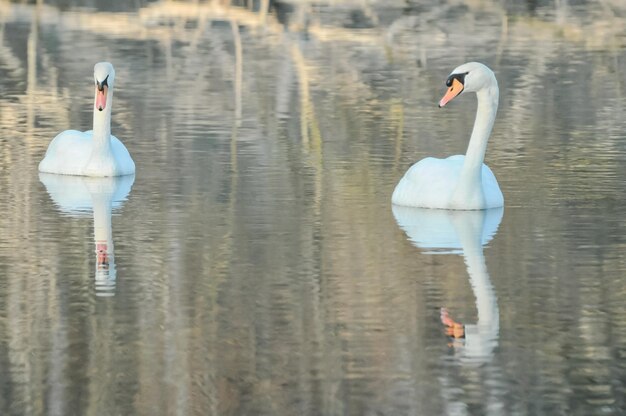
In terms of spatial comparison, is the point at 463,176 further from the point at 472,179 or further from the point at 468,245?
the point at 468,245

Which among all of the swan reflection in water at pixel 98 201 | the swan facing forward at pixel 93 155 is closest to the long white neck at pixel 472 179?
the swan reflection in water at pixel 98 201

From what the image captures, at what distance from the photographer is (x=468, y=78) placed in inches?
573

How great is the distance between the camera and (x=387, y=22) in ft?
116

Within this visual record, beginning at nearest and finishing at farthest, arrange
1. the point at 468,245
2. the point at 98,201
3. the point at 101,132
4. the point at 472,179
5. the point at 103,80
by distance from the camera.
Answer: the point at 468,245 → the point at 472,179 → the point at 98,201 → the point at 101,132 → the point at 103,80

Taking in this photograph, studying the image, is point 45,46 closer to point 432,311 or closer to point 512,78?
point 512,78

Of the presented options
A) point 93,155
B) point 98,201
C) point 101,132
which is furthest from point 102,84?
point 98,201

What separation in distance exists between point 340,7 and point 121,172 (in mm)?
21631

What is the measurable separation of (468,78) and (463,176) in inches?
35.4

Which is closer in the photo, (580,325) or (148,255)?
(580,325)

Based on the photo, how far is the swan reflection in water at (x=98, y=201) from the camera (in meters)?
11.4

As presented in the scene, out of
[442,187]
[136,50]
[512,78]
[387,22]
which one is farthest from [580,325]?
[387,22]

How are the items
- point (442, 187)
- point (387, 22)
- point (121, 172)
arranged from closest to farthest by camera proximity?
1. point (442, 187)
2. point (121, 172)
3. point (387, 22)

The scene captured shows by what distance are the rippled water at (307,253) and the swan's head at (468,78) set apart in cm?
102

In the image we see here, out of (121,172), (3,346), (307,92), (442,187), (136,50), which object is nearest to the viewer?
(3,346)
